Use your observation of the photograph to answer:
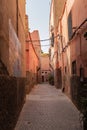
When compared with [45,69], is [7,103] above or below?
below

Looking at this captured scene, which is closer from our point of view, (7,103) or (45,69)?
(7,103)

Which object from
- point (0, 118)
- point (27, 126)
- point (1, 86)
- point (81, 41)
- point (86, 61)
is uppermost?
point (81, 41)

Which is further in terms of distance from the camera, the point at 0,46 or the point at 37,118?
the point at 37,118

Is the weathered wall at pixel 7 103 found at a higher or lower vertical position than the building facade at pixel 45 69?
lower

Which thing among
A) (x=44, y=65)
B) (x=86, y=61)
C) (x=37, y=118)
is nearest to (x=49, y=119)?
(x=37, y=118)

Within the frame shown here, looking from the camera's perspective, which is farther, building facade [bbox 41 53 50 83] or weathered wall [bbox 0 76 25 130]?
building facade [bbox 41 53 50 83]

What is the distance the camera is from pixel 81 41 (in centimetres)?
1366

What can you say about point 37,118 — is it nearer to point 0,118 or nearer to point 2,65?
point 2,65

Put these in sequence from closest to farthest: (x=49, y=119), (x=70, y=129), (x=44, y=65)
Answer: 1. (x=70, y=129)
2. (x=49, y=119)
3. (x=44, y=65)

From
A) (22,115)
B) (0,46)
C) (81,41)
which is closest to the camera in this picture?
(0,46)

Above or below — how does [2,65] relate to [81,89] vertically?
above

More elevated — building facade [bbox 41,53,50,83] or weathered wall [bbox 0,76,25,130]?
building facade [bbox 41,53,50,83]

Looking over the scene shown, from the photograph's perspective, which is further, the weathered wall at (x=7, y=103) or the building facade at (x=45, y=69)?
the building facade at (x=45, y=69)

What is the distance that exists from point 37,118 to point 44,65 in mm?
65025
